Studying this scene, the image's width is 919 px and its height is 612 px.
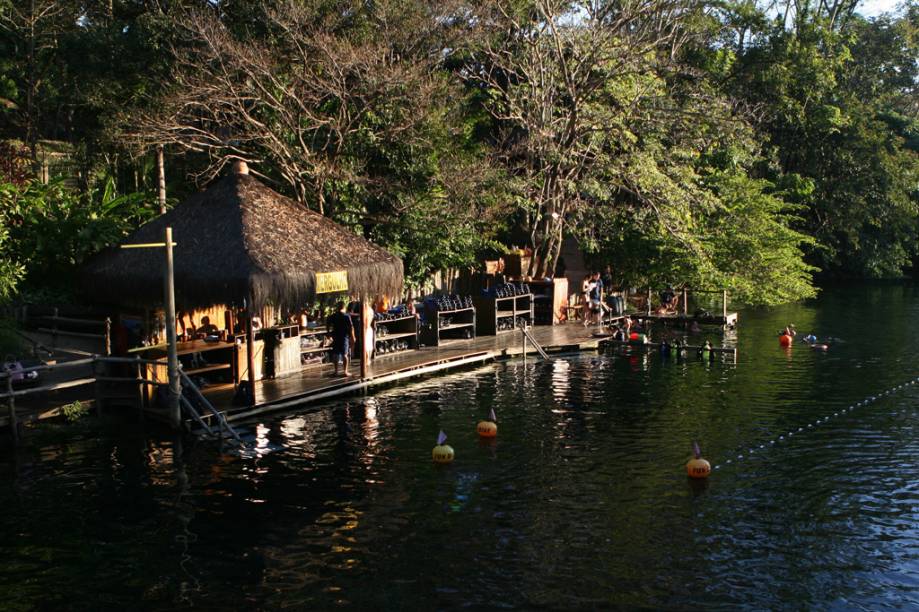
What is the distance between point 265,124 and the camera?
28047 mm

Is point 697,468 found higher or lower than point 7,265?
lower

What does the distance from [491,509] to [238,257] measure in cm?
826

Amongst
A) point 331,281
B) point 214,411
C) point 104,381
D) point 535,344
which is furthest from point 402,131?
point 214,411

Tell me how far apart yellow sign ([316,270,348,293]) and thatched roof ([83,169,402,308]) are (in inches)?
6.2

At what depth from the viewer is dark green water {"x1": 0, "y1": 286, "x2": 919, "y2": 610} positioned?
11.7 meters

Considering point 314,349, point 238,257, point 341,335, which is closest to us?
point 238,257

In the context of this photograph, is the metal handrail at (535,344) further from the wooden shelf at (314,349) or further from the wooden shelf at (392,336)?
the wooden shelf at (314,349)

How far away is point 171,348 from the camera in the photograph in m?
17.8

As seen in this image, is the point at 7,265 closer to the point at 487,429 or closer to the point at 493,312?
the point at 487,429

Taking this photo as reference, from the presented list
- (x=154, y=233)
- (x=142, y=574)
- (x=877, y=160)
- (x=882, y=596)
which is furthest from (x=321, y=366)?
(x=877, y=160)

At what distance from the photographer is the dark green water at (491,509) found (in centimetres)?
1169

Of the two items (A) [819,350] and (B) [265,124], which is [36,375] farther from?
(A) [819,350]

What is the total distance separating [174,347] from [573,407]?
9394mm

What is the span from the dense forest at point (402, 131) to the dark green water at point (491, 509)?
958cm
